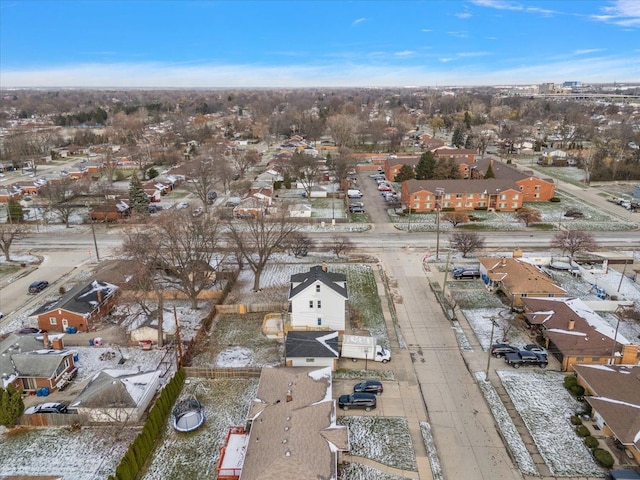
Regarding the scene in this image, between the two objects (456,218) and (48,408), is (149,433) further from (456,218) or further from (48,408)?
(456,218)

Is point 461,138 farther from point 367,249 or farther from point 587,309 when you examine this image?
point 587,309

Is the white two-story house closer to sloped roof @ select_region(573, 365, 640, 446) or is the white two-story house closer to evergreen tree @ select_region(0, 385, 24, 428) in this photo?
sloped roof @ select_region(573, 365, 640, 446)

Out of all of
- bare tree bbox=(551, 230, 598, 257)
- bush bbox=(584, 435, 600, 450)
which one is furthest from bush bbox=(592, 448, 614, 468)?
bare tree bbox=(551, 230, 598, 257)

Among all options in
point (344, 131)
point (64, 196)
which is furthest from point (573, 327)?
point (344, 131)

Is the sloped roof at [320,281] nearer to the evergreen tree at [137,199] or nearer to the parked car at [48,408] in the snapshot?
the parked car at [48,408]

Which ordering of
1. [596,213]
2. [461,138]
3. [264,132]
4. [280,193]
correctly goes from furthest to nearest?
[264,132], [461,138], [280,193], [596,213]

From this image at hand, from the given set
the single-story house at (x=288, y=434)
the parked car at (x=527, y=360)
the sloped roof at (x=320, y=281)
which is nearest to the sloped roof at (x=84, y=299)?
the sloped roof at (x=320, y=281)

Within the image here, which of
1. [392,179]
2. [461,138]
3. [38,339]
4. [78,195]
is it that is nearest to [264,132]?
[461,138]
